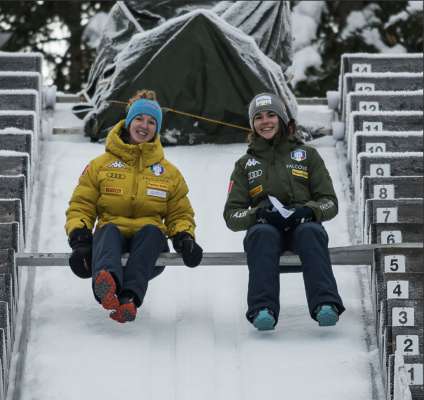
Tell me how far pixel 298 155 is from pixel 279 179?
16 cm

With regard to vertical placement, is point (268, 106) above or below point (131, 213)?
above

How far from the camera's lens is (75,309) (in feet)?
24.5

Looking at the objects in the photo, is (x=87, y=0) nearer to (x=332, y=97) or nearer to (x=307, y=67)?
(x=307, y=67)

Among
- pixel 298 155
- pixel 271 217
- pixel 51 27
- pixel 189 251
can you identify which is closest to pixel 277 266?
pixel 271 217

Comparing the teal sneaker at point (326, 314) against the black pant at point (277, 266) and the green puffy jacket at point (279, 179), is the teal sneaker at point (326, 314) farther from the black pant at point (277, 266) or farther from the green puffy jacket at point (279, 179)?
the green puffy jacket at point (279, 179)

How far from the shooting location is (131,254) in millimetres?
7203

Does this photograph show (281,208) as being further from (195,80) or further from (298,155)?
(195,80)

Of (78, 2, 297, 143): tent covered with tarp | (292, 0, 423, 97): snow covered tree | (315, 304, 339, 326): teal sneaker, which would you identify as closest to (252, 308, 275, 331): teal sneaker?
(315, 304, 339, 326): teal sneaker

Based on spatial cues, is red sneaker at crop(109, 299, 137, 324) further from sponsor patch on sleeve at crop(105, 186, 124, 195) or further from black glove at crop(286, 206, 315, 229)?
black glove at crop(286, 206, 315, 229)

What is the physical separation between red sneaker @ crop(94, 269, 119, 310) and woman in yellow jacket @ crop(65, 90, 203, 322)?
15 mm

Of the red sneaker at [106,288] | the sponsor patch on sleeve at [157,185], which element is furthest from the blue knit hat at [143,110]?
the red sneaker at [106,288]

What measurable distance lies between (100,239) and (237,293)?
808 mm

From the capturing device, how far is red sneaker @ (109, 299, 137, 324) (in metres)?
7.06

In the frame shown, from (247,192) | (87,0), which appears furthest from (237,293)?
(87,0)
